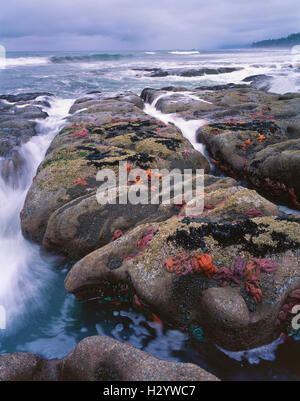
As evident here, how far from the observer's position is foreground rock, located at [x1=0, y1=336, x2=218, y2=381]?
3.60 m

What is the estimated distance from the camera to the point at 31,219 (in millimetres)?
8008

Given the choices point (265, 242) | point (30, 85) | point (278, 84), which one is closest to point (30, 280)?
point (265, 242)

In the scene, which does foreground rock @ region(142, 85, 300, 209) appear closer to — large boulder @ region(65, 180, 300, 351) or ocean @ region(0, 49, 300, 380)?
large boulder @ region(65, 180, 300, 351)

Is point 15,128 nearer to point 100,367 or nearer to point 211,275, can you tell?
point 211,275

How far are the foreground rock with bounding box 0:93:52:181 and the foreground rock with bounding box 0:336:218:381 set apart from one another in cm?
918

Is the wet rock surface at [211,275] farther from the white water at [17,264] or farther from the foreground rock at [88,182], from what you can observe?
the white water at [17,264]

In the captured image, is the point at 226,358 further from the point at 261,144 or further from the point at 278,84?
the point at 278,84

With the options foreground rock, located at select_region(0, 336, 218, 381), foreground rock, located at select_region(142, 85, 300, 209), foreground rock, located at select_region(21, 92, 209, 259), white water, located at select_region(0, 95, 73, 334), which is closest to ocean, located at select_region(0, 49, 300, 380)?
white water, located at select_region(0, 95, 73, 334)

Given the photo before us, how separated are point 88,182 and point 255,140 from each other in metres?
7.45

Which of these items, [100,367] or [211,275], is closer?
[100,367]

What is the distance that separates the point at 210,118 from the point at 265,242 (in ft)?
42.0

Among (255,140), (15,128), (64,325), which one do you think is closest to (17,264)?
(64,325)

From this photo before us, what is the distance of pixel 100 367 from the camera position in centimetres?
388

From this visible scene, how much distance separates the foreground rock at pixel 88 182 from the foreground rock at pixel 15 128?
87.9 inches
